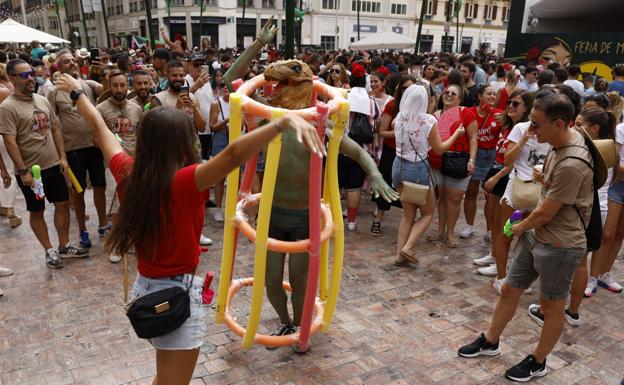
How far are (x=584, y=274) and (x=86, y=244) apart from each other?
500 cm

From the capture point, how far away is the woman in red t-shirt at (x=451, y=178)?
531 cm

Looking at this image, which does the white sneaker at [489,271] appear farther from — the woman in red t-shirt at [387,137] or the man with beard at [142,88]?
the man with beard at [142,88]

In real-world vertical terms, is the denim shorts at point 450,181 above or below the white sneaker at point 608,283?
above

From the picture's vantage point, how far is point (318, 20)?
157ft

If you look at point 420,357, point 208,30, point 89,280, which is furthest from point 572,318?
point 208,30

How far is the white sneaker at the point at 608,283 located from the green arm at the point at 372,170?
300 cm

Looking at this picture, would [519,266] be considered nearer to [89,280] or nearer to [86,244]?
[89,280]

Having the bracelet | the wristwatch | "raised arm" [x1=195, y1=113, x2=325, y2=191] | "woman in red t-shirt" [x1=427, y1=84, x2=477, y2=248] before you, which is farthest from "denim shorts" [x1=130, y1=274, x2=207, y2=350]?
"woman in red t-shirt" [x1=427, y1=84, x2=477, y2=248]

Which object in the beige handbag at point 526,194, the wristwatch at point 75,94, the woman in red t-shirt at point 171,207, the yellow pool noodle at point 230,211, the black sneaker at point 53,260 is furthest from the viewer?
the black sneaker at point 53,260

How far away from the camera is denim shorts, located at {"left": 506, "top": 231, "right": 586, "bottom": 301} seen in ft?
10.0

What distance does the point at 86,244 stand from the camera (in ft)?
17.7

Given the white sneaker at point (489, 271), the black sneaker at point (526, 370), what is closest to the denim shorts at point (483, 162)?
the white sneaker at point (489, 271)

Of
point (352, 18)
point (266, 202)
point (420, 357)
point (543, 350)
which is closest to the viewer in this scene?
point (266, 202)

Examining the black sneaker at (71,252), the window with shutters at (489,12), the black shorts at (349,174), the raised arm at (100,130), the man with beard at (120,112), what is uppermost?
the window with shutters at (489,12)
